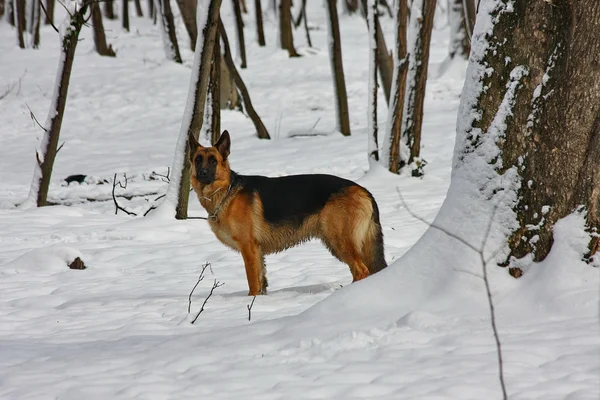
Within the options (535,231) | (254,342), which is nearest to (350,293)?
(254,342)

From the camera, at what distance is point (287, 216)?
23.1 feet

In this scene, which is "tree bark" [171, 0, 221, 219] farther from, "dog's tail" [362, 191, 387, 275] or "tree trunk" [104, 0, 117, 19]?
"tree trunk" [104, 0, 117, 19]

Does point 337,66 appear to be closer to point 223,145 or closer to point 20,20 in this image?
point 223,145

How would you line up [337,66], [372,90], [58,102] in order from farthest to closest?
[337,66]
[372,90]
[58,102]

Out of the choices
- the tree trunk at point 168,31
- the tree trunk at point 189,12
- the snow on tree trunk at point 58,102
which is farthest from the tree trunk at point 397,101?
the tree trunk at point 168,31

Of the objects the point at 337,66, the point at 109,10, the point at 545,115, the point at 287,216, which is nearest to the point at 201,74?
the point at 287,216

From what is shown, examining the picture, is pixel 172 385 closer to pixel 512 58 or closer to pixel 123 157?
pixel 512 58

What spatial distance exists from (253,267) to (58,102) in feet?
19.3

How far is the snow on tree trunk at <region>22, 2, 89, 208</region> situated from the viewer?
11.1 m

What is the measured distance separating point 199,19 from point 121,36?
85.5ft

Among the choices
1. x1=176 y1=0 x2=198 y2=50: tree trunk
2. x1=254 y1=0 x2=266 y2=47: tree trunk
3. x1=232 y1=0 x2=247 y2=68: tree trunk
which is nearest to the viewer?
x1=176 y1=0 x2=198 y2=50: tree trunk

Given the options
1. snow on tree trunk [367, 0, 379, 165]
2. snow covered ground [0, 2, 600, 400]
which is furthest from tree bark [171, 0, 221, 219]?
snow on tree trunk [367, 0, 379, 165]

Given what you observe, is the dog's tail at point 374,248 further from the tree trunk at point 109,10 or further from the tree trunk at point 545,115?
the tree trunk at point 109,10

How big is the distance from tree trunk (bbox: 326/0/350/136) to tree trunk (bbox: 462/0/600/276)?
40.0 ft
